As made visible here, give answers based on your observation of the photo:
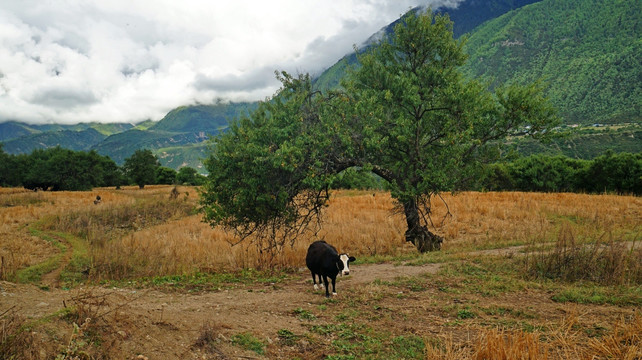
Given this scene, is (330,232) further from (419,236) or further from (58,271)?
(58,271)

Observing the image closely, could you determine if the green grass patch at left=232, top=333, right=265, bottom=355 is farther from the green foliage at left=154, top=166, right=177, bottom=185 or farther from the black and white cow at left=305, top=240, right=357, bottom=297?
the green foliage at left=154, top=166, right=177, bottom=185

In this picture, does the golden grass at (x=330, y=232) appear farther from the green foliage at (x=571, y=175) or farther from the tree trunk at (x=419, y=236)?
the green foliage at (x=571, y=175)

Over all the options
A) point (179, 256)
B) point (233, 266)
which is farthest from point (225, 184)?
point (179, 256)

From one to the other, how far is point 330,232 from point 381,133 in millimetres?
7964

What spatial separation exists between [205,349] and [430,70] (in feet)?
41.6

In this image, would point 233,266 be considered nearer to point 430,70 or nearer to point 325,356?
point 325,356

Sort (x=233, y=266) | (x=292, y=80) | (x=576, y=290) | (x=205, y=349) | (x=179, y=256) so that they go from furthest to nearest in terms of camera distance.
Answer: (x=179, y=256)
(x=233, y=266)
(x=292, y=80)
(x=576, y=290)
(x=205, y=349)

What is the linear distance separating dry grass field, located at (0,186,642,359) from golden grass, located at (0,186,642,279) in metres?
0.13

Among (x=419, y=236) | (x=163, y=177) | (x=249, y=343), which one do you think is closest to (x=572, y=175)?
(x=419, y=236)

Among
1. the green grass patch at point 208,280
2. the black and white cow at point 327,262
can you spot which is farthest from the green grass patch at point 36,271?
the black and white cow at point 327,262

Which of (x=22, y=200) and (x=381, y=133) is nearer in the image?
(x=381, y=133)

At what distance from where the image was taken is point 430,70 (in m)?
14.0

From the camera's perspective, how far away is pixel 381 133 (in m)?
13.4

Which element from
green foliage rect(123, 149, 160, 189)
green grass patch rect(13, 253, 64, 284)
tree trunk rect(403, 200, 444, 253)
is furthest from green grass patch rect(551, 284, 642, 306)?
green foliage rect(123, 149, 160, 189)
